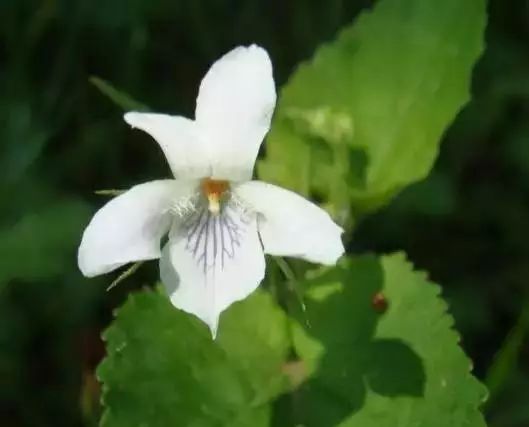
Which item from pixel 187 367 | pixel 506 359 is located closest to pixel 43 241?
pixel 187 367

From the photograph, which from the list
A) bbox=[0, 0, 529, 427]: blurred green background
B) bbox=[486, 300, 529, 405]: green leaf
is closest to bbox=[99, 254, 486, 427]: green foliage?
bbox=[486, 300, 529, 405]: green leaf

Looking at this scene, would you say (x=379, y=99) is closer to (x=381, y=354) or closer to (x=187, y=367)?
(x=381, y=354)

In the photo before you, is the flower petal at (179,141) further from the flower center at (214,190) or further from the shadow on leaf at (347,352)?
the shadow on leaf at (347,352)

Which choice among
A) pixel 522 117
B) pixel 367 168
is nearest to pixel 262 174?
pixel 367 168

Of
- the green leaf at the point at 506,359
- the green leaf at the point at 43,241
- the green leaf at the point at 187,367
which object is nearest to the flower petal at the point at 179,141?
the green leaf at the point at 187,367

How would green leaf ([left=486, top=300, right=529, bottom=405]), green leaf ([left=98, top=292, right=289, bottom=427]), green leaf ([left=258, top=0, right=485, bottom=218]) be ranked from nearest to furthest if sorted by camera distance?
green leaf ([left=98, top=292, right=289, bottom=427])
green leaf ([left=258, top=0, right=485, bottom=218])
green leaf ([left=486, top=300, right=529, bottom=405])

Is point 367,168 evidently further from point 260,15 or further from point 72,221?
point 260,15

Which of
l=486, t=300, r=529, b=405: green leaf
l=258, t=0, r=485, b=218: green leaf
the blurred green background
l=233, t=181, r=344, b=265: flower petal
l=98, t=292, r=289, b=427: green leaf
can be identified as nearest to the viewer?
l=233, t=181, r=344, b=265: flower petal

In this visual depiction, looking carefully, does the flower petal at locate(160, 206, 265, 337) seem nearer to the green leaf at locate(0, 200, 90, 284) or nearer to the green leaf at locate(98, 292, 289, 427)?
the green leaf at locate(98, 292, 289, 427)
